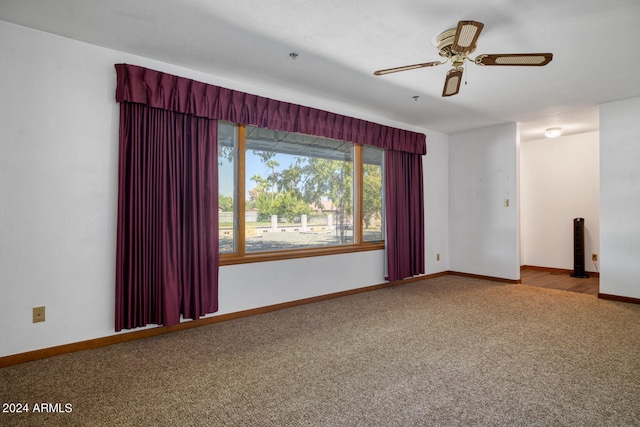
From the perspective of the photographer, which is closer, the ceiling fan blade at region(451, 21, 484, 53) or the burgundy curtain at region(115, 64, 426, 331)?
the ceiling fan blade at region(451, 21, 484, 53)

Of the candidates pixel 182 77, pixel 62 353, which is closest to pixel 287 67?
pixel 182 77

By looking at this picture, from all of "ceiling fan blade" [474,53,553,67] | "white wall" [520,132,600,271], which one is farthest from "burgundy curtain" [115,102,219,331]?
"white wall" [520,132,600,271]

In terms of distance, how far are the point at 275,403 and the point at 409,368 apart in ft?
3.29

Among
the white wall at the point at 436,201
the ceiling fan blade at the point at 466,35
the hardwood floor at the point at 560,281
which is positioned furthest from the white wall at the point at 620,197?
the ceiling fan blade at the point at 466,35

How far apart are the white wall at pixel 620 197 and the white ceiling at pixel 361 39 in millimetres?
290

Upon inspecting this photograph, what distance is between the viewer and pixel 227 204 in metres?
3.72

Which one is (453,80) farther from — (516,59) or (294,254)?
(294,254)

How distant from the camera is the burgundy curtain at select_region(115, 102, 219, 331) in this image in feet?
9.67

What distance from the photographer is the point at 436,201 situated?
6016 mm

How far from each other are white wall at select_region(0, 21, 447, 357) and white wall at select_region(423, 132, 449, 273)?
4.32m

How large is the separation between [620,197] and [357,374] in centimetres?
416

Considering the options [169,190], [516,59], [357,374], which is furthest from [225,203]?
[516,59]

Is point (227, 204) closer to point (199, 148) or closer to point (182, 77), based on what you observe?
point (199, 148)

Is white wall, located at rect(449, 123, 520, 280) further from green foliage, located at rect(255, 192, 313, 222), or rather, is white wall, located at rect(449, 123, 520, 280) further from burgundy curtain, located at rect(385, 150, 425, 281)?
green foliage, located at rect(255, 192, 313, 222)
